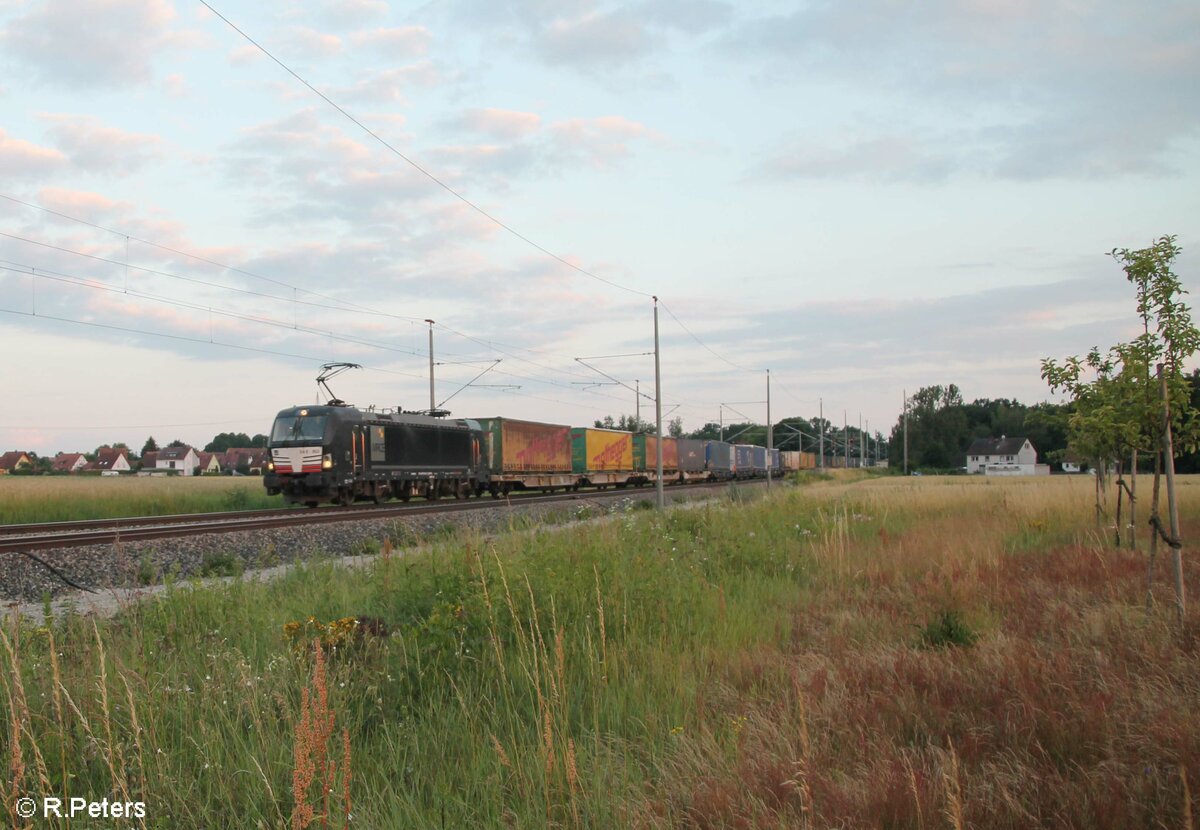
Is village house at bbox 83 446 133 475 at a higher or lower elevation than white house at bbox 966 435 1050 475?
higher

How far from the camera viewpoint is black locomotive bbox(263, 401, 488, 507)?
26859mm

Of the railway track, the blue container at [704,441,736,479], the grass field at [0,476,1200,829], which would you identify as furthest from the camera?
the blue container at [704,441,736,479]

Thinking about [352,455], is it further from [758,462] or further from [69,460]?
[69,460]

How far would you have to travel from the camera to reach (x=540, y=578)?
6.91m

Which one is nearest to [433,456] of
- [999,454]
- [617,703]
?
[617,703]

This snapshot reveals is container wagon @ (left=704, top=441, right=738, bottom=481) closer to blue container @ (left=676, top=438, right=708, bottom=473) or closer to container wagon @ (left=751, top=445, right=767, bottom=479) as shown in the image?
blue container @ (left=676, top=438, right=708, bottom=473)

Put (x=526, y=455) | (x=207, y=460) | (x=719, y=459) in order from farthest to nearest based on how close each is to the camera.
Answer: (x=207, y=460), (x=719, y=459), (x=526, y=455)

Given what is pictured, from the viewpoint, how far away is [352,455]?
90.4 feet

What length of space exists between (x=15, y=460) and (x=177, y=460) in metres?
19.9

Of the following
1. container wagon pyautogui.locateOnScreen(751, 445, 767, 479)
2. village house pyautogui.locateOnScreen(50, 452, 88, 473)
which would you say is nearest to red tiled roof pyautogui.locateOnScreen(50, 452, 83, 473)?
village house pyautogui.locateOnScreen(50, 452, 88, 473)

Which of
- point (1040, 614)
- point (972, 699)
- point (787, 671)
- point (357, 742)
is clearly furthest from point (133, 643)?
point (1040, 614)

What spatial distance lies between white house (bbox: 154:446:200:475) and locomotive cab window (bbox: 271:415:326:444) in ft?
355

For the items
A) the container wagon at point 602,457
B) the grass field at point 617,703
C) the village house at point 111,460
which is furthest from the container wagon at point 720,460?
the village house at point 111,460

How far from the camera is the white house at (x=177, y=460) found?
127350 mm
